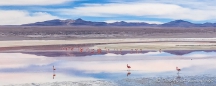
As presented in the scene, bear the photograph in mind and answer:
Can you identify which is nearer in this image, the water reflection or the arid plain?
the water reflection

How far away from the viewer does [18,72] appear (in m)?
18.2

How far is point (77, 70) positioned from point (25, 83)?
4251mm

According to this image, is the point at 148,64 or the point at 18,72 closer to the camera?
the point at 18,72

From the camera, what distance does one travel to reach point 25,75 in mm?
17188

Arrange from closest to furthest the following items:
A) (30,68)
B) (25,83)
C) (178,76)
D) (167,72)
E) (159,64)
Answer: (25,83)
(178,76)
(167,72)
(30,68)
(159,64)

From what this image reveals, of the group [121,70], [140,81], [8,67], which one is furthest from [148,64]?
[8,67]

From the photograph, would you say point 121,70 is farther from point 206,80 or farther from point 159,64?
point 206,80

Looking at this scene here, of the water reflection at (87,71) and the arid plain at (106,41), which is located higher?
the arid plain at (106,41)

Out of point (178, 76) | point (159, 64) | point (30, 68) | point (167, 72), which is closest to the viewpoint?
point (178, 76)

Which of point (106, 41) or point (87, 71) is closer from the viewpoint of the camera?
point (87, 71)

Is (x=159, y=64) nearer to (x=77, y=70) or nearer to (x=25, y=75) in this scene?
(x=77, y=70)

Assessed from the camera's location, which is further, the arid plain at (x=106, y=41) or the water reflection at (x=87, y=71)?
the arid plain at (x=106, y=41)

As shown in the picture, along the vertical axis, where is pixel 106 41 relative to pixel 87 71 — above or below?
above

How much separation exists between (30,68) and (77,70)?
8.57 ft
